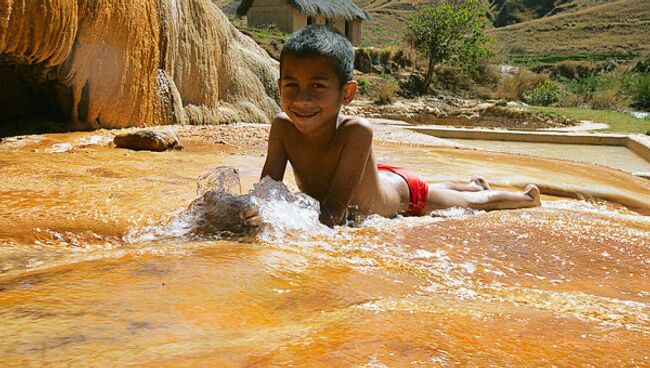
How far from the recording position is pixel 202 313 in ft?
4.07

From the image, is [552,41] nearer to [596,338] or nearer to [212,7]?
[212,7]

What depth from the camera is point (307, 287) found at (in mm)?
1568

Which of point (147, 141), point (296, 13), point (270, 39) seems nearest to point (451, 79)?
point (296, 13)

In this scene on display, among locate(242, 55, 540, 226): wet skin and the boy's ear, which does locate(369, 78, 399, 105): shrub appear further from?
the boy's ear

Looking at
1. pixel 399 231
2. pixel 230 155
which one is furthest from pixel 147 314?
pixel 230 155

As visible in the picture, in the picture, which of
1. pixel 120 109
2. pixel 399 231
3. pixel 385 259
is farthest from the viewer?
pixel 120 109

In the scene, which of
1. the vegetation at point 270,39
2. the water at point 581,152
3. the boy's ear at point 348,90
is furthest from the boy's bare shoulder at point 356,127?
the vegetation at point 270,39

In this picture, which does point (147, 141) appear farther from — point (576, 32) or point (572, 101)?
point (576, 32)

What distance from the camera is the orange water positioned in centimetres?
104

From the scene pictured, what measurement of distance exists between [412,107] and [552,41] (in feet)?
89.9

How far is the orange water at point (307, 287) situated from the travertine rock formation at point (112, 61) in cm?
169

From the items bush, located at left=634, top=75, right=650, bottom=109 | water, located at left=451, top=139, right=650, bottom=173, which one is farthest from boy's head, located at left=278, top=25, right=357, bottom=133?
bush, located at left=634, top=75, right=650, bottom=109

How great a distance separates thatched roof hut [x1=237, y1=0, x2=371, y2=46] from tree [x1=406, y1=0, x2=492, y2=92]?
12.0 ft

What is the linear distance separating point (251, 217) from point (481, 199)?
1.73 metres
